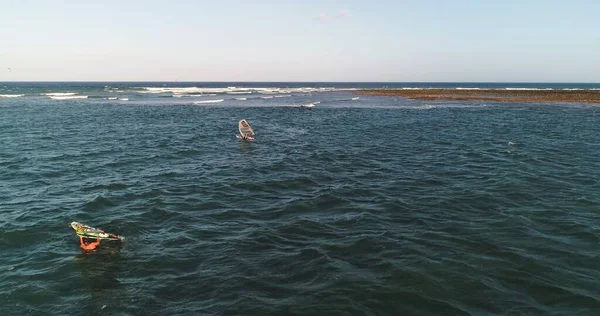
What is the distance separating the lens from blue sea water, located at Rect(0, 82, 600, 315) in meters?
9.55

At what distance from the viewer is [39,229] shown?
547 inches

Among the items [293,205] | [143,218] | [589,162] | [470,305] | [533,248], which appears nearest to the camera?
[470,305]

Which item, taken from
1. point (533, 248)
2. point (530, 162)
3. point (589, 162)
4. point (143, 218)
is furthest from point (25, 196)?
point (589, 162)

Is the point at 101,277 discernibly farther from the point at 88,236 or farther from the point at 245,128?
the point at 245,128

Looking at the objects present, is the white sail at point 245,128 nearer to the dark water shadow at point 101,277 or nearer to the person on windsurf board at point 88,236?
→ the person on windsurf board at point 88,236

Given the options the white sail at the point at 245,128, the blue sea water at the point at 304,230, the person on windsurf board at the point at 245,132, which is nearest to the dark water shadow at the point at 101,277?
the blue sea water at the point at 304,230

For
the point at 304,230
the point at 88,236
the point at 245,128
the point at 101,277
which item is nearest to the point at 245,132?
the point at 245,128

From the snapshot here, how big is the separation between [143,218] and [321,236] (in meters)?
7.29

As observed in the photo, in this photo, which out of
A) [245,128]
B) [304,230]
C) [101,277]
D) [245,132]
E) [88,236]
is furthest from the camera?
[245,128]

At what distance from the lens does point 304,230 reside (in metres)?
13.7

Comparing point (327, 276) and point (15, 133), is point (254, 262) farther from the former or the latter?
point (15, 133)

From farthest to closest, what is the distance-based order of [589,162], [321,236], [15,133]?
[15,133], [589,162], [321,236]

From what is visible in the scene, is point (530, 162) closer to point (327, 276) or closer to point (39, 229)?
point (327, 276)

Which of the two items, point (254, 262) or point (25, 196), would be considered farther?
point (25, 196)
